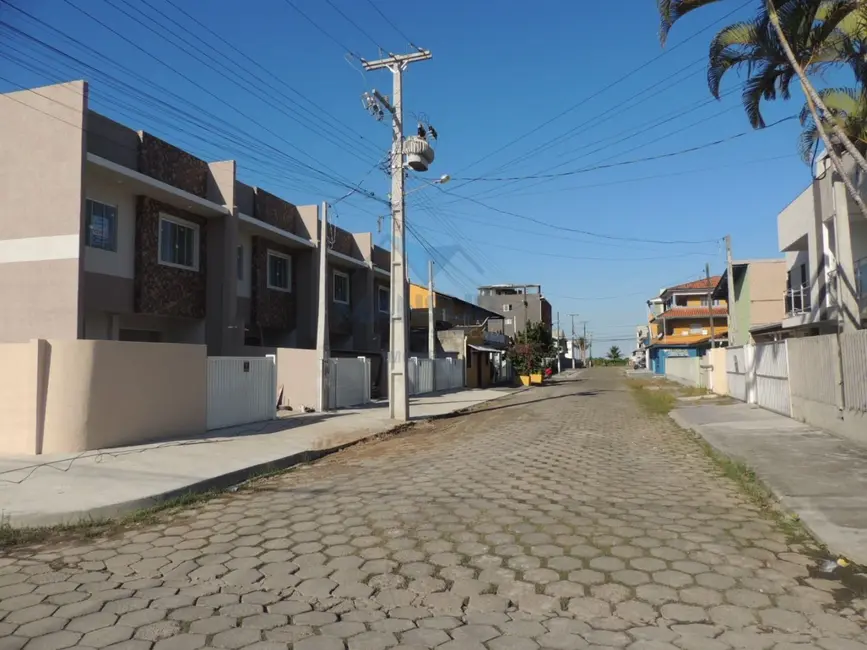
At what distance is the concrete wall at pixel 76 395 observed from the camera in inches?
439

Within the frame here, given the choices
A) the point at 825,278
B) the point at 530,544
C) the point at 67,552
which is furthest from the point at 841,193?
the point at 67,552

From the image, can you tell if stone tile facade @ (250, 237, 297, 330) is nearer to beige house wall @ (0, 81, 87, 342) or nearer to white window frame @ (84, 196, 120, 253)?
white window frame @ (84, 196, 120, 253)

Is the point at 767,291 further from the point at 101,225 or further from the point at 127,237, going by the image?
the point at 101,225

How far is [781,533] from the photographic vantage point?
643 cm

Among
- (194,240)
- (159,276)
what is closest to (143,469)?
(159,276)

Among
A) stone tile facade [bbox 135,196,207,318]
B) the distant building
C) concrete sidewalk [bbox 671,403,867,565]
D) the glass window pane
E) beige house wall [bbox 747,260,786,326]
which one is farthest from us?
the distant building

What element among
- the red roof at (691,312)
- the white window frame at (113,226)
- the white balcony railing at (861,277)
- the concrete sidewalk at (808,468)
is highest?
the red roof at (691,312)

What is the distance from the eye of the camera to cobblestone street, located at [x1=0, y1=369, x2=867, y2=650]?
4.10 meters

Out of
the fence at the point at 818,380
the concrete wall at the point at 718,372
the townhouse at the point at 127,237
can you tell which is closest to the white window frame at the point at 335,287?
the townhouse at the point at 127,237

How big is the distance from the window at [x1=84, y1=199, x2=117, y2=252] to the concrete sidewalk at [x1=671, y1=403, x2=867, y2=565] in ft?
52.2

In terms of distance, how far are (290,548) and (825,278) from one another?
21.5 metres

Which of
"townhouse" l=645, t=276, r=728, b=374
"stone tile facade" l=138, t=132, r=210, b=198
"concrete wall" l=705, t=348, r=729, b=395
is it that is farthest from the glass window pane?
"townhouse" l=645, t=276, r=728, b=374

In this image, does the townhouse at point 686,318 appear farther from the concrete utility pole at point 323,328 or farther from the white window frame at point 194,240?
the white window frame at point 194,240

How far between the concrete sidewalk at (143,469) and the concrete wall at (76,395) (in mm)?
412
